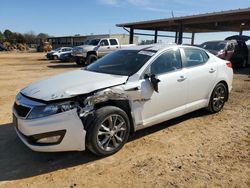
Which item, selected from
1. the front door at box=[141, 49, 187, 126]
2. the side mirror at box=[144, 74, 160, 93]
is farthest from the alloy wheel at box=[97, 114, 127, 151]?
the side mirror at box=[144, 74, 160, 93]

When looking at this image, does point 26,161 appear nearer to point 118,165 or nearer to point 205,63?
point 118,165

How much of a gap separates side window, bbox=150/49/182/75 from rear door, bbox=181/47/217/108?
20 cm

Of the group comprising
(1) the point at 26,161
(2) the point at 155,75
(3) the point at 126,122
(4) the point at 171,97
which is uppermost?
(2) the point at 155,75

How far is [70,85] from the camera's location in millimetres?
4051

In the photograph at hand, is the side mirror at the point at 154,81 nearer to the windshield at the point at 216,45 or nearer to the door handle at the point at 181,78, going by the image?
the door handle at the point at 181,78

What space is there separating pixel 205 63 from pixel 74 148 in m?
3.38

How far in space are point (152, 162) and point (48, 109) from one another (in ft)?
5.21

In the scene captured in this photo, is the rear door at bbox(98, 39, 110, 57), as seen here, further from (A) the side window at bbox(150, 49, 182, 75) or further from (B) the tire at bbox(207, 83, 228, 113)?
(A) the side window at bbox(150, 49, 182, 75)

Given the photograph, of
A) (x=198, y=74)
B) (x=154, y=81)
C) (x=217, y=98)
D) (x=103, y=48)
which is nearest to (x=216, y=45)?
(x=103, y=48)

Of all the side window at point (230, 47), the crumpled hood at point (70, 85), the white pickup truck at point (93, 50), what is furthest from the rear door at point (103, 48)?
the crumpled hood at point (70, 85)

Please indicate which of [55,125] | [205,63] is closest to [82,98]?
[55,125]

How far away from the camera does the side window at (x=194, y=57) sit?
537cm

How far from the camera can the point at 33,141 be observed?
3.68 m

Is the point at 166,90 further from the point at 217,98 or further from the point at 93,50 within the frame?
the point at 93,50
